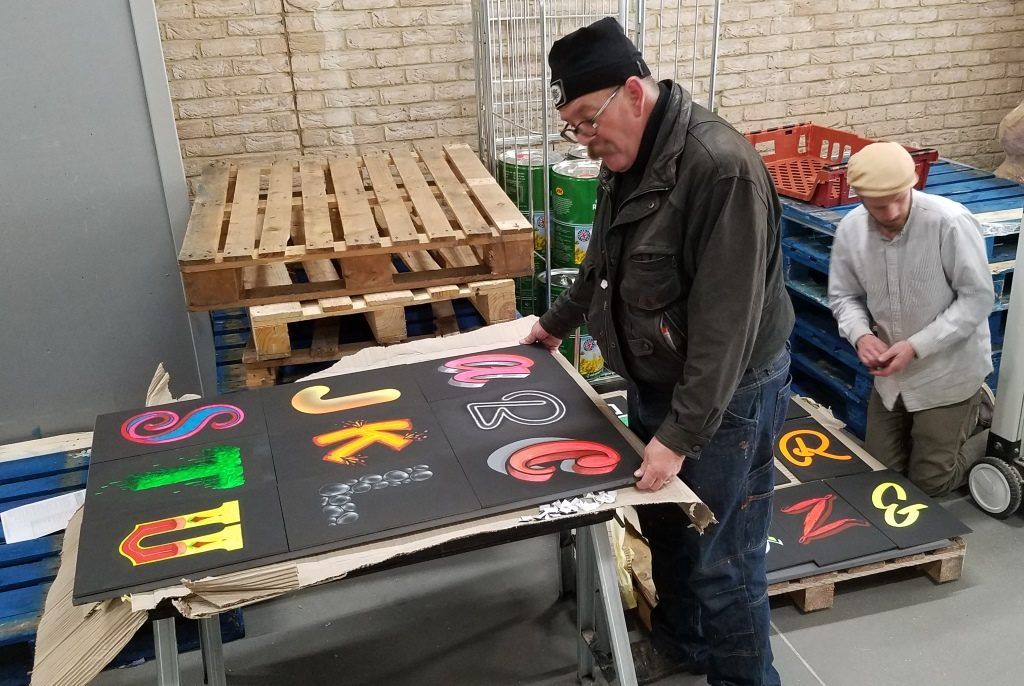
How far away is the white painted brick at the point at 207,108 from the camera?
5445 mm

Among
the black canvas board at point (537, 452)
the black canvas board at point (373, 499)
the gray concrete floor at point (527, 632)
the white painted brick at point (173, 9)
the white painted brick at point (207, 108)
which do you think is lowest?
the gray concrete floor at point (527, 632)

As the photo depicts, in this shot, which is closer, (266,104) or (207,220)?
(207,220)

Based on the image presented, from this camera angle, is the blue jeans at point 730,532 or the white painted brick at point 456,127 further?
the white painted brick at point 456,127

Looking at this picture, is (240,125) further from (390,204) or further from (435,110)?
(390,204)

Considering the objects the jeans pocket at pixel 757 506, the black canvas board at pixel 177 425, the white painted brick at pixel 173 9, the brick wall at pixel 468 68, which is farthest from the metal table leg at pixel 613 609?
the white painted brick at pixel 173 9

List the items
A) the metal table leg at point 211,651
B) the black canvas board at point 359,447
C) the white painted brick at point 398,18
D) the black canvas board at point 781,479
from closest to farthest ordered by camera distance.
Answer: the black canvas board at point 359,447 < the metal table leg at point 211,651 < the black canvas board at point 781,479 < the white painted brick at point 398,18

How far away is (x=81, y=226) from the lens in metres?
4.32

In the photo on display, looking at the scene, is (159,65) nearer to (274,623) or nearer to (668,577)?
(274,623)

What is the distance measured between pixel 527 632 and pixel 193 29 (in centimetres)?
417

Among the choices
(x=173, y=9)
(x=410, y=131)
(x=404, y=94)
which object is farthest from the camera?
(x=410, y=131)

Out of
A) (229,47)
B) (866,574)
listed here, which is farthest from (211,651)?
(229,47)

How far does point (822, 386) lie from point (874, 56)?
9.92 ft

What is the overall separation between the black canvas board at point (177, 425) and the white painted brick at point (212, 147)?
312cm

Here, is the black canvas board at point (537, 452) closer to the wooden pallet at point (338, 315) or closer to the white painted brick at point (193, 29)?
the wooden pallet at point (338, 315)
